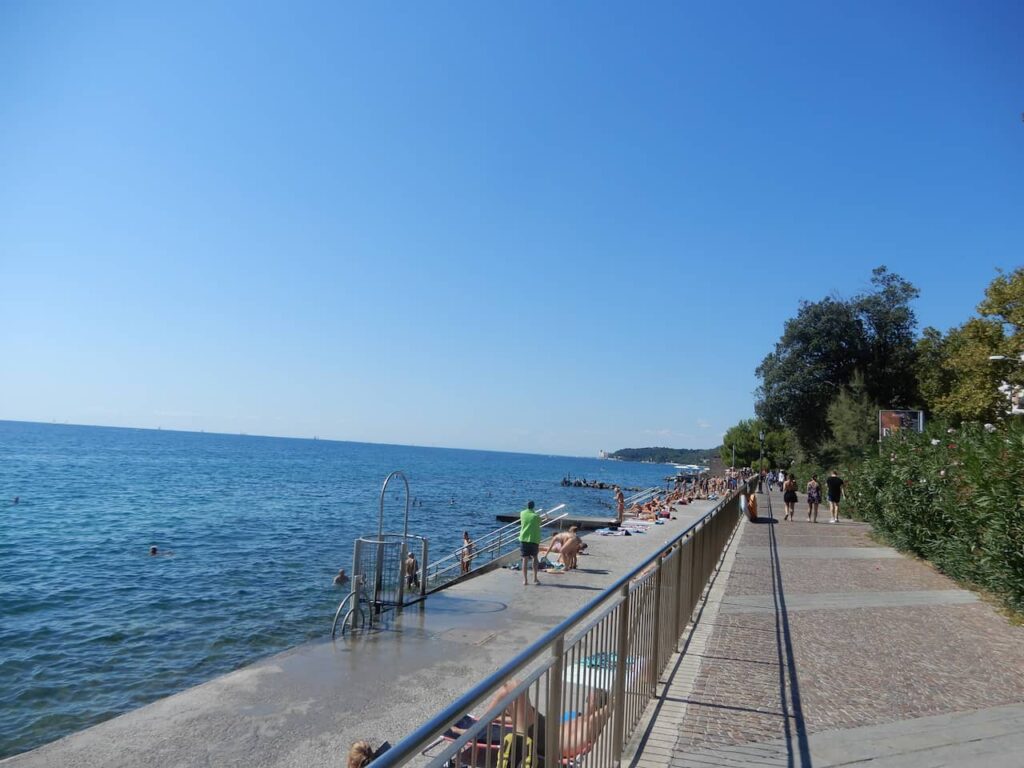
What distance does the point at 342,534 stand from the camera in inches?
1264

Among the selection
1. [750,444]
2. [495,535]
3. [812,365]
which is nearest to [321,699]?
[495,535]

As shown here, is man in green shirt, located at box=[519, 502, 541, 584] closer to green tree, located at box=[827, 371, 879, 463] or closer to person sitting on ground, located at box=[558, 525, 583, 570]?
person sitting on ground, located at box=[558, 525, 583, 570]

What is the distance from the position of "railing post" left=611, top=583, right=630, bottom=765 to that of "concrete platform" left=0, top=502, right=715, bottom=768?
3031 mm

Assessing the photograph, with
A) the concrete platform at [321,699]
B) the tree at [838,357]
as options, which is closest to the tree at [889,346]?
the tree at [838,357]

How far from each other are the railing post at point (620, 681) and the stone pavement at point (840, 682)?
180 millimetres

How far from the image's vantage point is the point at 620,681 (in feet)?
13.8

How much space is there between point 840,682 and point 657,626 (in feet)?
6.10

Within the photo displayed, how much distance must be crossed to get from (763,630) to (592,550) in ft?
31.3

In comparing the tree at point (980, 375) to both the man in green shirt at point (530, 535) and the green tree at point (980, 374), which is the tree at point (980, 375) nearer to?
the green tree at point (980, 374)

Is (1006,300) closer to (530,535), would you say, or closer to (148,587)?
(530,535)

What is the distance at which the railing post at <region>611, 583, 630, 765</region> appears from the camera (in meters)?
4.16

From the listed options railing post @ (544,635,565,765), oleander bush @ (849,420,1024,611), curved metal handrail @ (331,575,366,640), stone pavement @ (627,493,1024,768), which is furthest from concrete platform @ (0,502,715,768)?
oleander bush @ (849,420,1024,611)

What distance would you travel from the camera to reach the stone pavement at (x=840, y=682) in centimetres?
455

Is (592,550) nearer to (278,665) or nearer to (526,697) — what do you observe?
(278,665)
